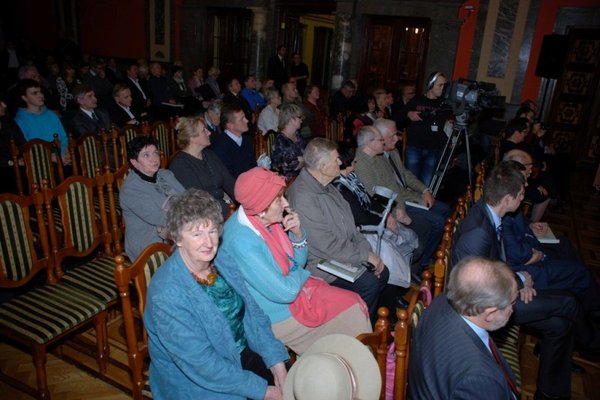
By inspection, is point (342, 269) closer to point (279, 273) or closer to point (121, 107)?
point (279, 273)

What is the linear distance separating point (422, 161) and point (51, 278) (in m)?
3.90

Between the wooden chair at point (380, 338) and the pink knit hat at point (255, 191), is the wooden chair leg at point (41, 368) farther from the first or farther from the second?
the wooden chair at point (380, 338)

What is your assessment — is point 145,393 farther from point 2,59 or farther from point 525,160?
point 2,59

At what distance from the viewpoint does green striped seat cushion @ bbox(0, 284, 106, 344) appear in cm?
204

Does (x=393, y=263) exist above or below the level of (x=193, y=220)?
below

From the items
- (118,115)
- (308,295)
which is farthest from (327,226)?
(118,115)

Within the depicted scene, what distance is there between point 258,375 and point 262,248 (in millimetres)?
543

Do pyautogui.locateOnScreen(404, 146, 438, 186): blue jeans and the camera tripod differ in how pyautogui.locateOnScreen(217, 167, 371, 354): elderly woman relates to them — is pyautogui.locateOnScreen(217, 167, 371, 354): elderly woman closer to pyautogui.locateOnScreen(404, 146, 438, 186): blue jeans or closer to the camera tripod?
the camera tripod

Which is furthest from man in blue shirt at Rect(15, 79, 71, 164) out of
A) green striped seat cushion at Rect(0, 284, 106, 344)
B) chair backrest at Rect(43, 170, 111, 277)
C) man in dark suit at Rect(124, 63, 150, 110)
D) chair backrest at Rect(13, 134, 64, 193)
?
man in dark suit at Rect(124, 63, 150, 110)

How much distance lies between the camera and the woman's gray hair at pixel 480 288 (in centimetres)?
157

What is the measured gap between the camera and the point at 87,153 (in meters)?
3.76

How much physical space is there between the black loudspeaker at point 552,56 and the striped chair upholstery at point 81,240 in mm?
7348

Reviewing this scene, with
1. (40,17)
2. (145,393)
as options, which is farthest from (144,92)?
(40,17)

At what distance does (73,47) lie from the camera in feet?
39.0
